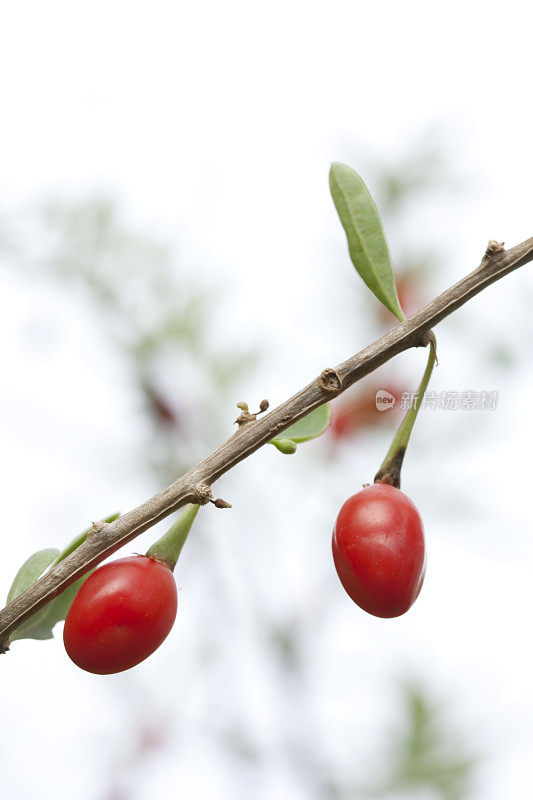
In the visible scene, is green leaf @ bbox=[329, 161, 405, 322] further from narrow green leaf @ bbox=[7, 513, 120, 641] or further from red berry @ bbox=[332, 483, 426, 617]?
narrow green leaf @ bbox=[7, 513, 120, 641]

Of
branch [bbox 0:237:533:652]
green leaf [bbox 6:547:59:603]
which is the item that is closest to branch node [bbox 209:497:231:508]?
branch [bbox 0:237:533:652]

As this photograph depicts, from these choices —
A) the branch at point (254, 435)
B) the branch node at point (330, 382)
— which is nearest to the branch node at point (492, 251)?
the branch at point (254, 435)

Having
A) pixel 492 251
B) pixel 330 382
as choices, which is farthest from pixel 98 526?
pixel 492 251

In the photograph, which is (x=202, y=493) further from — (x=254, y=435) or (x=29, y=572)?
(x=29, y=572)

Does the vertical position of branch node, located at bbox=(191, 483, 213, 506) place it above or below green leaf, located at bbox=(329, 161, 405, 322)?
below

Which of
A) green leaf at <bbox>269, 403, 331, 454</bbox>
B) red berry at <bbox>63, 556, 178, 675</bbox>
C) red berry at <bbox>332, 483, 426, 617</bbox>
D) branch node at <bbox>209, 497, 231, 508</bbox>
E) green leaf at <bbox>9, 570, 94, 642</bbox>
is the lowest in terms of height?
red berry at <bbox>332, 483, 426, 617</bbox>

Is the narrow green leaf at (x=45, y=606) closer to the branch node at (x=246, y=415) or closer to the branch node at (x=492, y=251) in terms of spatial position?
the branch node at (x=246, y=415)
